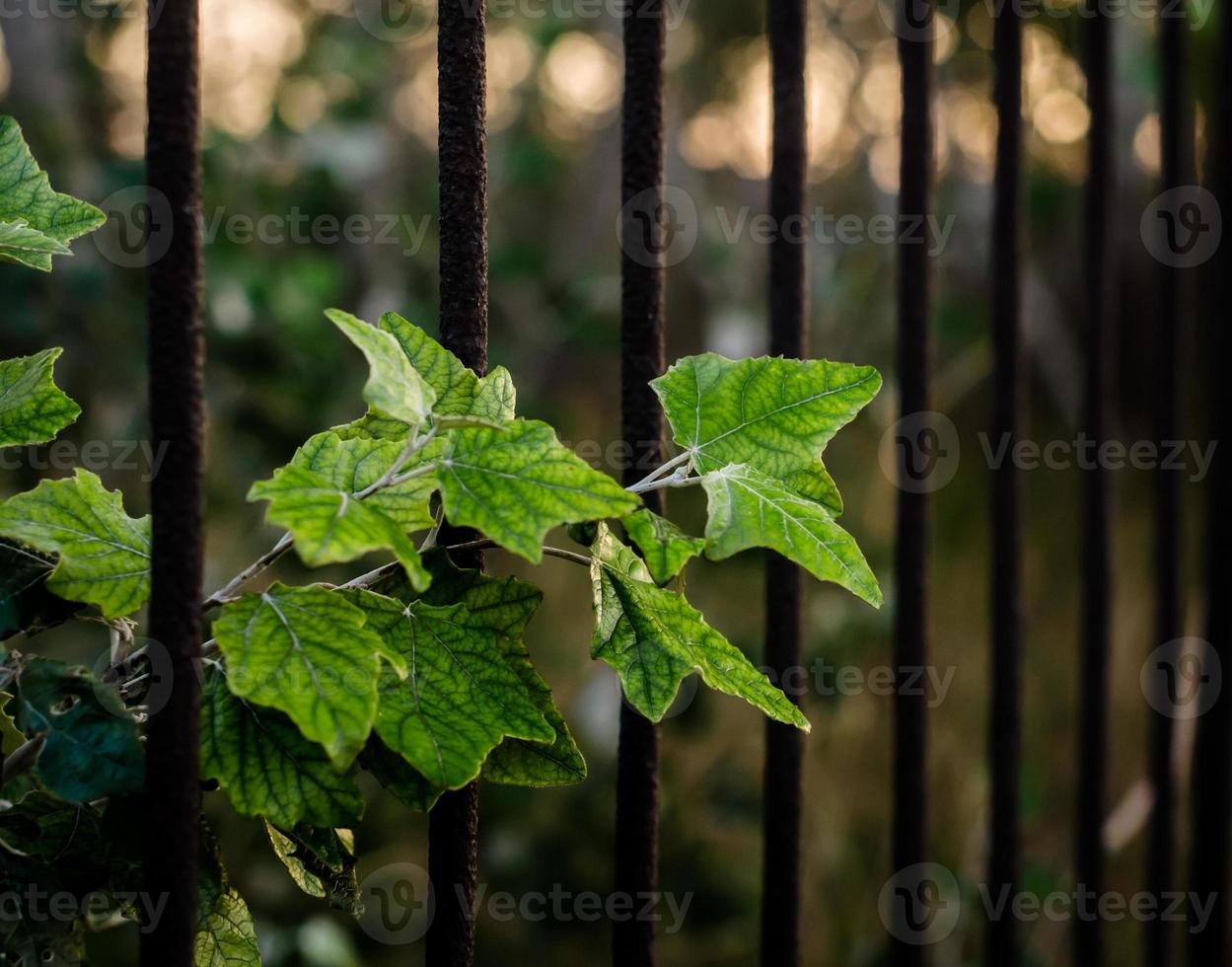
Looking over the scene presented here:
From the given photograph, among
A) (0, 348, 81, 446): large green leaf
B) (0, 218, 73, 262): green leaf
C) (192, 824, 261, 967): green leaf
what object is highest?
(0, 218, 73, 262): green leaf

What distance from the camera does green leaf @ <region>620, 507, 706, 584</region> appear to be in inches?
21.1

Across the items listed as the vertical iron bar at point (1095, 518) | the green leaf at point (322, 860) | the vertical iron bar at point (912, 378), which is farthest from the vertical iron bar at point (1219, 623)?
the green leaf at point (322, 860)

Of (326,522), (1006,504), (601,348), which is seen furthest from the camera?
(601,348)

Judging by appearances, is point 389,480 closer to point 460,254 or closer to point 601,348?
point 460,254

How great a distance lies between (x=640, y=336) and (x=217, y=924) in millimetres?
462

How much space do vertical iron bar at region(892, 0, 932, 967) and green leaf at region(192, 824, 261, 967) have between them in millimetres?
600

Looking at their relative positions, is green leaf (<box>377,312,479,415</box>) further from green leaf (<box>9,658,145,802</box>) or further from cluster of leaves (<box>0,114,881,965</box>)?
green leaf (<box>9,658,145,802</box>)

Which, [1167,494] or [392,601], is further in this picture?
[1167,494]

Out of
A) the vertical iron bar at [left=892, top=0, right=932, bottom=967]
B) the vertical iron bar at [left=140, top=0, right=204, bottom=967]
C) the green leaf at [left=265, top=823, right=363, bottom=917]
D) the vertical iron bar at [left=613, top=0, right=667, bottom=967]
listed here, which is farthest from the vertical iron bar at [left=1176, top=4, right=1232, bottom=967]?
the vertical iron bar at [left=140, top=0, right=204, bottom=967]

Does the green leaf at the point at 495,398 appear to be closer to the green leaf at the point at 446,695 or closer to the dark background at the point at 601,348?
the green leaf at the point at 446,695

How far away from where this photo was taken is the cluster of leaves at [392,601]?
0.48 meters

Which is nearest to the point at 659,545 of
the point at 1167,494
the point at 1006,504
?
the point at 1006,504

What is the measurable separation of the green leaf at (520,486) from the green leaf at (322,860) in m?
0.22

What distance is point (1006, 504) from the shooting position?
42.8 inches
